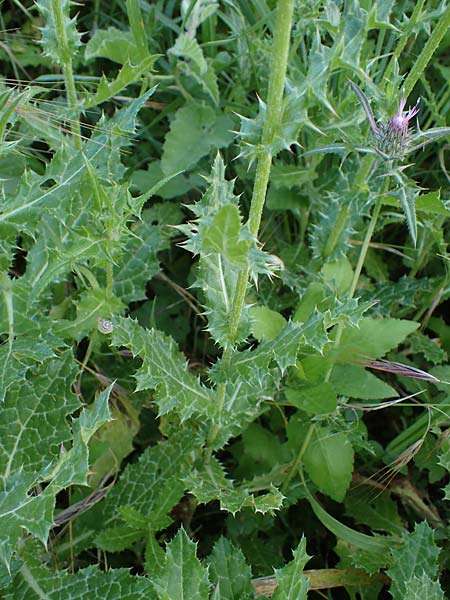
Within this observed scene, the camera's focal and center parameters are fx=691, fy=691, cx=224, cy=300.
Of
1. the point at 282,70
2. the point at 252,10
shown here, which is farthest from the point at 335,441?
the point at 252,10

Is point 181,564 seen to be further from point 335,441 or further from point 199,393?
point 335,441

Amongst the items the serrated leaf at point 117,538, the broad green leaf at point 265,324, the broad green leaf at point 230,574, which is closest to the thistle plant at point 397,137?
the broad green leaf at point 265,324

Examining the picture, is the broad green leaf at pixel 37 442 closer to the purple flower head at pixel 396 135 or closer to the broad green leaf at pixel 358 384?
the broad green leaf at pixel 358 384

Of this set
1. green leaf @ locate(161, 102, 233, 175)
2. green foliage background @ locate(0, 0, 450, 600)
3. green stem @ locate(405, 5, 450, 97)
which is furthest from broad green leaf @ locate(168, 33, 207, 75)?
green stem @ locate(405, 5, 450, 97)

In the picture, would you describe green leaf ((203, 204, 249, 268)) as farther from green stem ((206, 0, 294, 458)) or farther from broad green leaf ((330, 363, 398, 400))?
broad green leaf ((330, 363, 398, 400))

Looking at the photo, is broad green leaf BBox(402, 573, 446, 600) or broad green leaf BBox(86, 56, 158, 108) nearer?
broad green leaf BBox(402, 573, 446, 600)

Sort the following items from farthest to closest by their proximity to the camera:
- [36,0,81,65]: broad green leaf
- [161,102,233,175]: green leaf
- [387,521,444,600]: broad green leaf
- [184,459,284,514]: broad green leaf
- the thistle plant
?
[161,102,233,175]: green leaf
[36,0,81,65]: broad green leaf
[387,521,444,600]: broad green leaf
[184,459,284,514]: broad green leaf
the thistle plant

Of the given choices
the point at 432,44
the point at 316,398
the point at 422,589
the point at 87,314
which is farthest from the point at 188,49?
the point at 422,589

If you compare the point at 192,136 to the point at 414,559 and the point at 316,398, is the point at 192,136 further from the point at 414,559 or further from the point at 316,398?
the point at 414,559
